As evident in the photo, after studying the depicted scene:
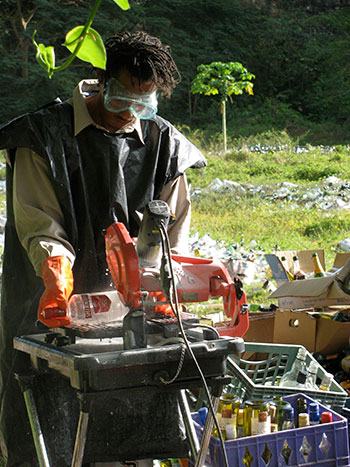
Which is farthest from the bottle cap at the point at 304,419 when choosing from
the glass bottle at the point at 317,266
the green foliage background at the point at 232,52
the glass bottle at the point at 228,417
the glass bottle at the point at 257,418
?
the green foliage background at the point at 232,52

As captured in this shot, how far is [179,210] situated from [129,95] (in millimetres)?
563

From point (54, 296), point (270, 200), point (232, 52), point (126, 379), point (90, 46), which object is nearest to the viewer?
point (90, 46)

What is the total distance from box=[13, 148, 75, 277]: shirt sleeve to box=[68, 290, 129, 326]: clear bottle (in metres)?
0.21

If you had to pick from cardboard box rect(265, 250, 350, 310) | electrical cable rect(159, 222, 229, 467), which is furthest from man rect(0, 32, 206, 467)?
cardboard box rect(265, 250, 350, 310)

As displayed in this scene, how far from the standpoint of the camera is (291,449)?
275 centimetres

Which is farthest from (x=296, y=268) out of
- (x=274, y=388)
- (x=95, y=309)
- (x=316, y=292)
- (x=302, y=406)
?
(x=95, y=309)

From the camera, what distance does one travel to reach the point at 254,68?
1038 inches

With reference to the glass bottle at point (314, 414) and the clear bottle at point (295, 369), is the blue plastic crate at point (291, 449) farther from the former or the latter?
the clear bottle at point (295, 369)

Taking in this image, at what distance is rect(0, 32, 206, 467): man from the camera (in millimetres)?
2311

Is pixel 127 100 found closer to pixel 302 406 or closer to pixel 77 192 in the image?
pixel 77 192

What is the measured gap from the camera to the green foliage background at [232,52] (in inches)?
902

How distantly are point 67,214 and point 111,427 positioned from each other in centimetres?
77

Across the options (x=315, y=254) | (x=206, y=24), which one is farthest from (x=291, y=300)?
(x=206, y=24)

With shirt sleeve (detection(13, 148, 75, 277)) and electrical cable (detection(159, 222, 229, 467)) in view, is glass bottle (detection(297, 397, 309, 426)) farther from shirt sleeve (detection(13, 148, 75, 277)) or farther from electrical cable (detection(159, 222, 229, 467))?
shirt sleeve (detection(13, 148, 75, 277))
